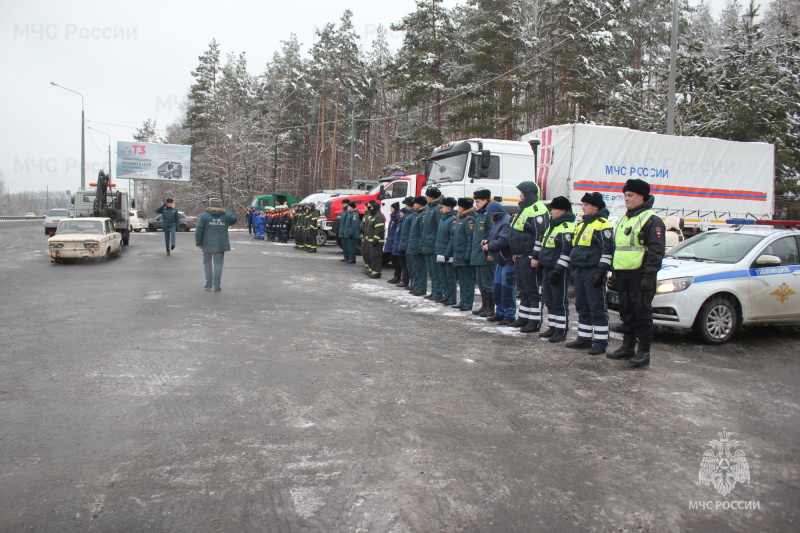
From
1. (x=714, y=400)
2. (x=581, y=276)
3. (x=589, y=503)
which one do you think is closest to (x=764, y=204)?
(x=581, y=276)

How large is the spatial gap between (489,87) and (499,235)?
80.7 ft

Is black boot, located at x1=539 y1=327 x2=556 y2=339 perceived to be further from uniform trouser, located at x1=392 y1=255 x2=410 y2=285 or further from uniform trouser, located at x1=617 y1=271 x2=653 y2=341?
uniform trouser, located at x1=392 y1=255 x2=410 y2=285

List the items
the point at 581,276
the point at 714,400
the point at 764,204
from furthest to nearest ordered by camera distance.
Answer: the point at 764,204
the point at 581,276
the point at 714,400

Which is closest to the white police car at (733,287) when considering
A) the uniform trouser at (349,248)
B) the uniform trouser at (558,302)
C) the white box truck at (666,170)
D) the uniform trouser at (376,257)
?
the uniform trouser at (558,302)

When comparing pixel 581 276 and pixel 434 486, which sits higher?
pixel 581 276

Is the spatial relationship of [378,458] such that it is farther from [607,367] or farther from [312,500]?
[607,367]

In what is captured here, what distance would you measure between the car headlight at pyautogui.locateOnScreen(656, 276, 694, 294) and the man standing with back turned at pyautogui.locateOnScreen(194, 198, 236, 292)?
8.13 metres

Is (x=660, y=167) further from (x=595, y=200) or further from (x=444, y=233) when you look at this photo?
(x=595, y=200)

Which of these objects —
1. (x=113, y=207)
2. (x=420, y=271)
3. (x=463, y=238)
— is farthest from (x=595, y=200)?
(x=113, y=207)

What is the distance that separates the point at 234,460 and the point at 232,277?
10.5 m

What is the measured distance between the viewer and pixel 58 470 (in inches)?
137

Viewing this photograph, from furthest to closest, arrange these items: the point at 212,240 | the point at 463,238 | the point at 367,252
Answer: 1. the point at 367,252
2. the point at 212,240
3. the point at 463,238

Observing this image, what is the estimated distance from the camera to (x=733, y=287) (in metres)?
7.39

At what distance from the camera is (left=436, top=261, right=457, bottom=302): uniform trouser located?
10243mm
